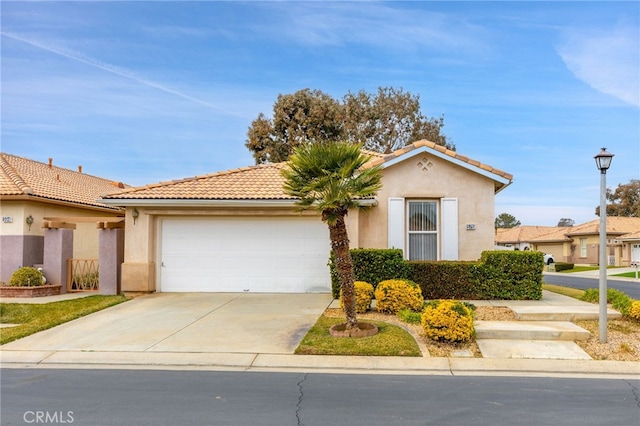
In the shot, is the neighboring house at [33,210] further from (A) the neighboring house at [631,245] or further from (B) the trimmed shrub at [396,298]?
(A) the neighboring house at [631,245]

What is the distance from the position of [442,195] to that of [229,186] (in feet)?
21.8

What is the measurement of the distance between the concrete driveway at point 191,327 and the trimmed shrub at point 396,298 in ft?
5.05

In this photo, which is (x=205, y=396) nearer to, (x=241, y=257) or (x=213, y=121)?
(x=241, y=257)

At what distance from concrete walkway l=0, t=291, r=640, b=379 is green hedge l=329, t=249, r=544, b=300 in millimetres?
821

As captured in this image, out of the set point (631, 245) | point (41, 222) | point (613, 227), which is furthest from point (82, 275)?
point (613, 227)

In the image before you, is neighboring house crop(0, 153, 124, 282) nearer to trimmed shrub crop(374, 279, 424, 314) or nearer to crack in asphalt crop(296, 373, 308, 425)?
trimmed shrub crop(374, 279, 424, 314)

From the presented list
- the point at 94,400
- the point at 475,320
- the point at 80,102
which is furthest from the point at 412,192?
the point at 80,102

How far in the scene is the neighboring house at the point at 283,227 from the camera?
1372cm

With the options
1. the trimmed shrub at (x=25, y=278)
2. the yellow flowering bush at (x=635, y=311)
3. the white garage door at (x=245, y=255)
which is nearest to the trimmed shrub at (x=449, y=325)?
the yellow flowering bush at (x=635, y=311)

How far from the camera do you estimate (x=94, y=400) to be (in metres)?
5.63

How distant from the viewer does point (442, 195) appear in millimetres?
13812

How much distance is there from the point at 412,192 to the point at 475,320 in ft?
16.9

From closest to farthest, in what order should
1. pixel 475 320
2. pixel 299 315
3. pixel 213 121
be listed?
pixel 475 320 → pixel 299 315 → pixel 213 121

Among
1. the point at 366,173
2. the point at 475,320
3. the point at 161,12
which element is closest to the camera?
the point at 366,173
